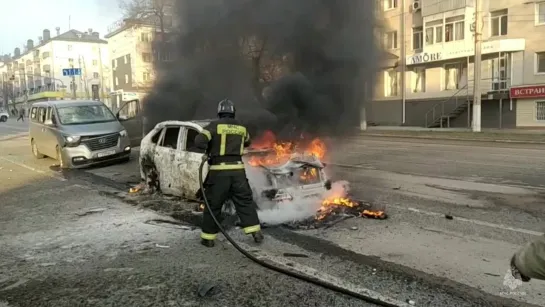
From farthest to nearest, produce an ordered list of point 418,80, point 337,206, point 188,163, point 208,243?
1. point 418,80
2. point 188,163
3. point 337,206
4. point 208,243

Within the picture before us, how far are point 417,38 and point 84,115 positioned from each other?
81.2ft

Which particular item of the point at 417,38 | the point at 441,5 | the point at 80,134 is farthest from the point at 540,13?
the point at 80,134

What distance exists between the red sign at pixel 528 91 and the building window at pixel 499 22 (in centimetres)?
353

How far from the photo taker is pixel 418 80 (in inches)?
1220

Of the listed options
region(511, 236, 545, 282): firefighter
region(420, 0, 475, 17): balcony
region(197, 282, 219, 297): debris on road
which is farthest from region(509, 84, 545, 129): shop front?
region(511, 236, 545, 282): firefighter

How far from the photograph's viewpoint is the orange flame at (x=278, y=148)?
21.5ft

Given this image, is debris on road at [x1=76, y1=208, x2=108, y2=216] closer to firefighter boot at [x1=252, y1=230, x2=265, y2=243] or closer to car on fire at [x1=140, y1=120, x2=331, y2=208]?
car on fire at [x1=140, y1=120, x2=331, y2=208]

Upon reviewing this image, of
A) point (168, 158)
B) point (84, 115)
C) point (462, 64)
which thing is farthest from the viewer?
point (462, 64)

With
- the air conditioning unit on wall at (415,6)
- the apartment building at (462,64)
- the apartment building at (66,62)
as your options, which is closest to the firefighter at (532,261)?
the apartment building at (462,64)

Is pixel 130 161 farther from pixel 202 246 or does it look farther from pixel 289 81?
pixel 202 246

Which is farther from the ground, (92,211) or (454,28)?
(454,28)

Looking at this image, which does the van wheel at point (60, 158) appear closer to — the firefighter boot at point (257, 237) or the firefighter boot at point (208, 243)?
the firefighter boot at point (208, 243)

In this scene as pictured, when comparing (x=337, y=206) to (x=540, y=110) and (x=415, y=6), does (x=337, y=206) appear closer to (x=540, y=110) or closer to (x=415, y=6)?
(x=540, y=110)

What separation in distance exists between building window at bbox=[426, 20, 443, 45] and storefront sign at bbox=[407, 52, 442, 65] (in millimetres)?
896
